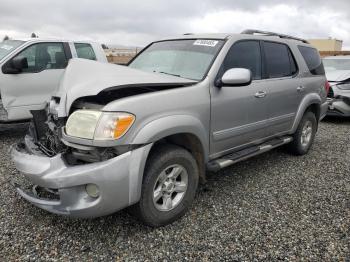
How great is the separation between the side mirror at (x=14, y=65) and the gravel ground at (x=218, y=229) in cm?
213

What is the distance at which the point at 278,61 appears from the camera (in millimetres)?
4512

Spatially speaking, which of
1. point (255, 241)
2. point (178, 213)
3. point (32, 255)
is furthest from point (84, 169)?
point (255, 241)

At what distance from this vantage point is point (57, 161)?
2.65 meters

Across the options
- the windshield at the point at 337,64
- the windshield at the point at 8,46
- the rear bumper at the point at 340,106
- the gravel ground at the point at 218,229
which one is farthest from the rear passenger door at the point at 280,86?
the windshield at the point at 337,64

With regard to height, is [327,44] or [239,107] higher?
[327,44]

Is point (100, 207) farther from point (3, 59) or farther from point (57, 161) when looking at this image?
point (3, 59)

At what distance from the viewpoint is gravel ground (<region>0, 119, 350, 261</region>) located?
2.72m

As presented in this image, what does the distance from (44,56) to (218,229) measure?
473 centimetres

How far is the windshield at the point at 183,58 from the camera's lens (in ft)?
11.6

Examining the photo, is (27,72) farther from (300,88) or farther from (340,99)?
(340,99)

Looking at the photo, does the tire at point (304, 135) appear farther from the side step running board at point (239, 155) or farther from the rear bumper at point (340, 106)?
the rear bumper at point (340, 106)

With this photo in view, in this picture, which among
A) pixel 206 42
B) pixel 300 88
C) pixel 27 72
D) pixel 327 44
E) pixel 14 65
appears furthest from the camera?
pixel 327 44

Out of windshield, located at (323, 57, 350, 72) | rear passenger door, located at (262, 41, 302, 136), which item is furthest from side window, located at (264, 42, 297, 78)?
windshield, located at (323, 57, 350, 72)

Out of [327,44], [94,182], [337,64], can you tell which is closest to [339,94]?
[337,64]
